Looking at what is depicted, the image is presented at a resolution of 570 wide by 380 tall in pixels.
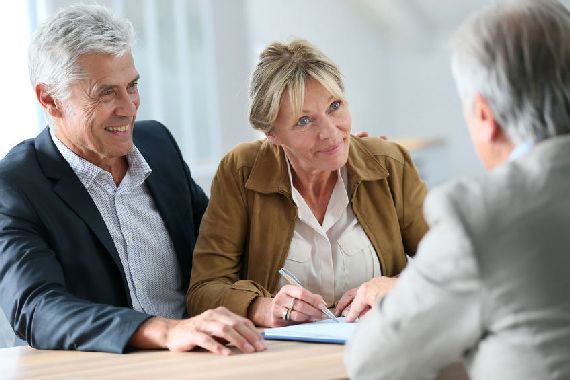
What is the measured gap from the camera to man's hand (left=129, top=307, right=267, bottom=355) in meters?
1.90

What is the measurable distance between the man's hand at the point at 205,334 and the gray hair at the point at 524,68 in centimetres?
75

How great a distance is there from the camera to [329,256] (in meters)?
2.53

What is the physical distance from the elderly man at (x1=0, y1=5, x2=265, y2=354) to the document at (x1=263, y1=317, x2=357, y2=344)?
0.22 metres

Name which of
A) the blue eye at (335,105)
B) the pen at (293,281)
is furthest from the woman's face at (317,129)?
the pen at (293,281)

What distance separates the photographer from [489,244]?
1.31 meters

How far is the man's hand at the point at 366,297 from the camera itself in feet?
7.09

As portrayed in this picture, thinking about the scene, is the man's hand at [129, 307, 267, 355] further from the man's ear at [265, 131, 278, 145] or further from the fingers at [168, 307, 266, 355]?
the man's ear at [265, 131, 278, 145]

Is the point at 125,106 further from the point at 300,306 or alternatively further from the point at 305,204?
the point at 300,306

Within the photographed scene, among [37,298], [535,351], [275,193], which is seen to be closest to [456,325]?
[535,351]

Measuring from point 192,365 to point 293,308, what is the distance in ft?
1.38

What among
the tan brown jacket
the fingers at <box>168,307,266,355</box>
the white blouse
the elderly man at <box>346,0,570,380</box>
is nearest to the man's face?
the tan brown jacket

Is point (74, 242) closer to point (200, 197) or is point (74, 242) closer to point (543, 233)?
point (200, 197)

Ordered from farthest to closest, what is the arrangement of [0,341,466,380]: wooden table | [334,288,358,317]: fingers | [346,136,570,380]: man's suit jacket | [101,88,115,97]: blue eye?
1. [101,88,115,97]: blue eye
2. [334,288,358,317]: fingers
3. [0,341,466,380]: wooden table
4. [346,136,570,380]: man's suit jacket

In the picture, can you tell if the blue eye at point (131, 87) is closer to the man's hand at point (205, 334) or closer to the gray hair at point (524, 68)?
the man's hand at point (205, 334)
